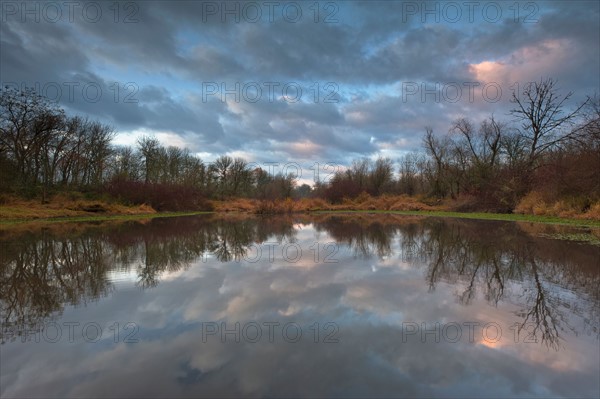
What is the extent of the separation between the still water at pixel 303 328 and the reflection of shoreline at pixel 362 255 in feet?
0.17

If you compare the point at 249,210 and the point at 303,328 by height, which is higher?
the point at 249,210

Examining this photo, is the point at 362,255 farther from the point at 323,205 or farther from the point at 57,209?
the point at 323,205

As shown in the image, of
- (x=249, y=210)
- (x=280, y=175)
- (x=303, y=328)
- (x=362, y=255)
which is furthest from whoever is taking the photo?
(x=280, y=175)

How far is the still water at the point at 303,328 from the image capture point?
3.19 meters

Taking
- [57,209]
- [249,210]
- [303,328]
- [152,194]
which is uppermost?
[152,194]

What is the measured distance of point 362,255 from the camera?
405 inches

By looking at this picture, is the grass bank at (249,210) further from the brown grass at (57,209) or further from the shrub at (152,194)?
the shrub at (152,194)

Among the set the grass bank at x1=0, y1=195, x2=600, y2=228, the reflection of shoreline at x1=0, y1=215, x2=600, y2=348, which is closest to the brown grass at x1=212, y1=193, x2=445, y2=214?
the grass bank at x1=0, y1=195, x2=600, y2=228

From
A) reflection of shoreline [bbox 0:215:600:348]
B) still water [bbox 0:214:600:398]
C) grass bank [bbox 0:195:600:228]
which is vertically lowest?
still water [bbox 0:214:600:398]

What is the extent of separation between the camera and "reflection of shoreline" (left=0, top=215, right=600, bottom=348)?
5.24 meters

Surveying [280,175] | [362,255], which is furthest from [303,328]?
[280,175]

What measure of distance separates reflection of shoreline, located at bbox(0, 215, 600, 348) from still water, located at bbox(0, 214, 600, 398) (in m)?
0.05

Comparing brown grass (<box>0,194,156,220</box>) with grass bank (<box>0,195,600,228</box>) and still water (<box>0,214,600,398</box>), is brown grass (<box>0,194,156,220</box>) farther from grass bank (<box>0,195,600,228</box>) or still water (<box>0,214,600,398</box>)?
still water (<box>0,214,600,398</box>)

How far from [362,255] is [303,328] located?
6.07 m
